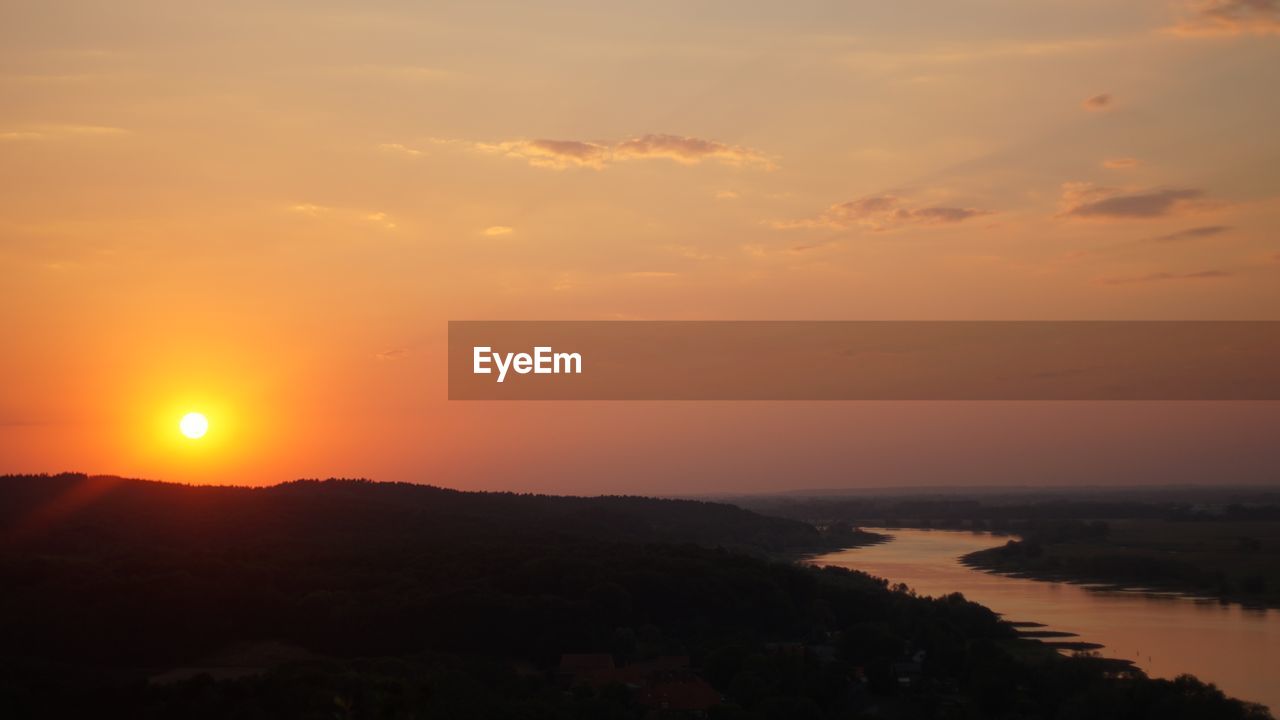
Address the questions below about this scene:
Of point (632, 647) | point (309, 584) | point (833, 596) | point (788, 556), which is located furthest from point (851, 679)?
point (788, 556)

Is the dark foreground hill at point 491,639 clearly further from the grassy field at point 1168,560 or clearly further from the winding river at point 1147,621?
the grassy field at point 1168,560

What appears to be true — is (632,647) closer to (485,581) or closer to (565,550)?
(485,581)

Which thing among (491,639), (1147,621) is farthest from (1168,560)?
(491,639)

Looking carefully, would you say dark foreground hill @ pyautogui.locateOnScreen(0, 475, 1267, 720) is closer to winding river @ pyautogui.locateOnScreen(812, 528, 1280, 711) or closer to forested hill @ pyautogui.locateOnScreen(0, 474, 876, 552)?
forested hill @ pyautogui.locateOnScreen(0, 474, 876, 552)

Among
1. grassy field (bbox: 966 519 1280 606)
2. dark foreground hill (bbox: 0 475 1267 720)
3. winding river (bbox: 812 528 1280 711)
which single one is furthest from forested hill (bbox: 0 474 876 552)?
grassy field (bbox: 966 519 1280 606)

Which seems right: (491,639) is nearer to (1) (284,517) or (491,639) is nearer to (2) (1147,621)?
(2) (1147,621)

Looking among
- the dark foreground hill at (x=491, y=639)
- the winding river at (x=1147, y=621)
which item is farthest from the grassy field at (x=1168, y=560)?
the dark foreground hill at (x=491, y=639)
